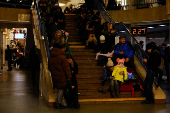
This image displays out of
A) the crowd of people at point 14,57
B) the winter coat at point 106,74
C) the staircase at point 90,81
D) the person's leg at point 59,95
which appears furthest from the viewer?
the crowd of people at point 14,57

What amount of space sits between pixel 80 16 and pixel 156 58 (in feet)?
28.2

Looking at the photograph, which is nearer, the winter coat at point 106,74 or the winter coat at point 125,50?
the winter coat at point 106,74

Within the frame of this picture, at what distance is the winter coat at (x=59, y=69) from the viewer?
8742 millimetres

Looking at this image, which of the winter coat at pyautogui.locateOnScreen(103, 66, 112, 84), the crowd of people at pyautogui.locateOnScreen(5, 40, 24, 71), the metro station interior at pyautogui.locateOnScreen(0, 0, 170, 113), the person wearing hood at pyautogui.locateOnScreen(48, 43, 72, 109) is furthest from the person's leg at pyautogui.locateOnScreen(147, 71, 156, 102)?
the crowd of people at pyautogui.locateOnScreen(5, 40, 24, 71)

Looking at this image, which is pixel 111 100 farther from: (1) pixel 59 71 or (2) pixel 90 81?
(1) pixel 59 71

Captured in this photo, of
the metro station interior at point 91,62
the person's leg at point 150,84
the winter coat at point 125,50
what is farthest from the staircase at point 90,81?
the winter coat at point 125,50

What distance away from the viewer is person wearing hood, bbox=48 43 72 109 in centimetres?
877

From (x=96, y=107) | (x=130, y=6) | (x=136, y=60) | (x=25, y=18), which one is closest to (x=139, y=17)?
(x=130, y=6)

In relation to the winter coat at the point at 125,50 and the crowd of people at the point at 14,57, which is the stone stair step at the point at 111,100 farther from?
the crowd of people at the point at 14,57

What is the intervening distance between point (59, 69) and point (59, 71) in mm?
56

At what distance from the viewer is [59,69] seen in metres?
8.80

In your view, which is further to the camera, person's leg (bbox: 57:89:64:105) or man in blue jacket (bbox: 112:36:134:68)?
man in blue jacket (bbox: 112:36:134:68)

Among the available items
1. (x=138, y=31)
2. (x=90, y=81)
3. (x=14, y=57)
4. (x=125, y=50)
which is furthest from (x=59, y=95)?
(x=14, y=57)

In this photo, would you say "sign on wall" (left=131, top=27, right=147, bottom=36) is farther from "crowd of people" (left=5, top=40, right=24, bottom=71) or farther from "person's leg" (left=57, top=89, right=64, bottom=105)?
"crowd of people" (left=5, top=40, right=24, bottom=71)
